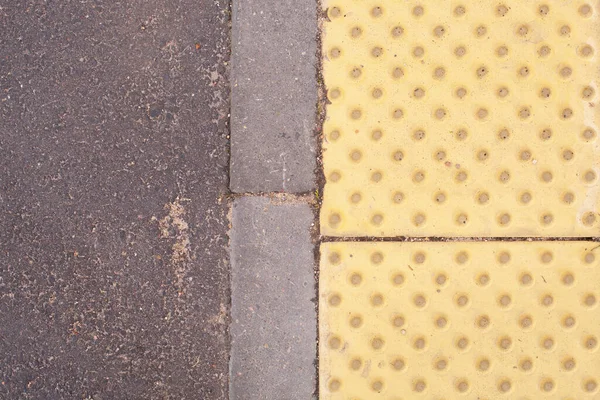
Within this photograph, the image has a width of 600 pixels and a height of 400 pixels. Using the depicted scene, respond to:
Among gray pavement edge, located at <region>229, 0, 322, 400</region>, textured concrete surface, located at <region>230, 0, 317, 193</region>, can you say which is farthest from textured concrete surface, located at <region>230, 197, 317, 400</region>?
textured concrete surface, located at <region>230, 0, 317, 193</region>

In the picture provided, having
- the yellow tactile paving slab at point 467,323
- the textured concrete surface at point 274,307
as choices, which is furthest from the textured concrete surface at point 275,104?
the yellow tactile paving slab at point 467,323

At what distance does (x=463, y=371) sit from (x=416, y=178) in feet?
2.67

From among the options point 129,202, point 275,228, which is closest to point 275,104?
point 275,228

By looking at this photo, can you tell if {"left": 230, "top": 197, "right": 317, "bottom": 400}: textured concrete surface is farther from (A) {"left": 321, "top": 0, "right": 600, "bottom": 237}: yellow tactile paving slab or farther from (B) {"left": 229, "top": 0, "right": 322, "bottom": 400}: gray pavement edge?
(A) {"left": 321, "top": 0, "right": 600, "bottom": 237}: yellow tactile paving slab

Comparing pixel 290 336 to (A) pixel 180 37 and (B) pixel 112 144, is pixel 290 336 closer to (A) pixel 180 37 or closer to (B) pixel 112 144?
(B) pixel 112 144

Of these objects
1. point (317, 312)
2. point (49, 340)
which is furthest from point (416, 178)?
point (49, 340)

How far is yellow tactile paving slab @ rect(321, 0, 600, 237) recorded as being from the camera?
181cm

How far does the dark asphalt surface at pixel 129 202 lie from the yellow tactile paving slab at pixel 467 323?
0.55 meters

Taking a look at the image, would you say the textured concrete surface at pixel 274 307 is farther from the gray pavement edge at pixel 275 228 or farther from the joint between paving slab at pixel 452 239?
the joint between paving slab at pixel 452 239

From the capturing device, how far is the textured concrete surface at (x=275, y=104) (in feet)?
6.01

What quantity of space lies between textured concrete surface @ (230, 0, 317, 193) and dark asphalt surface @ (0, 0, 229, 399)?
0.24 feet

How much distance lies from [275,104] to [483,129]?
0.86 m

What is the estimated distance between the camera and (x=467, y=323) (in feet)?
5.97

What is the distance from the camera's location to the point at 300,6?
6.05 feet
